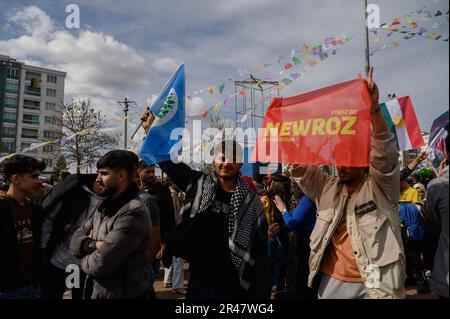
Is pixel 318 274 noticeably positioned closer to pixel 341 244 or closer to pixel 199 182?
pixel 341 244

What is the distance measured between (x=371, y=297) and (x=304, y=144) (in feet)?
3.84

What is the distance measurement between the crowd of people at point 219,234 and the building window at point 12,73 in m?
78.6

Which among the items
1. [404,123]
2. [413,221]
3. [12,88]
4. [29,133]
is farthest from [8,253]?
[12,88]

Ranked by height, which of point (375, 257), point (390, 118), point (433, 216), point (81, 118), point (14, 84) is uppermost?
point (14, 84)

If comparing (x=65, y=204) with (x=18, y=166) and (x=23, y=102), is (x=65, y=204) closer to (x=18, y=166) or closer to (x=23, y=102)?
(x=18, y=166)

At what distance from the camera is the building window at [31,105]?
2751 inches

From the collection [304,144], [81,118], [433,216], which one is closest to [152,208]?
[304,144]

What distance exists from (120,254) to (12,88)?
79417 mm

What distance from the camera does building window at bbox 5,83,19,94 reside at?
6769cm

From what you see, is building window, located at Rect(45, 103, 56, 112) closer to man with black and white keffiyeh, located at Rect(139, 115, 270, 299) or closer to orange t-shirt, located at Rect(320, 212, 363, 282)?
man with black and white keffiyeh, located at Rect(139, 115, 270, 299)

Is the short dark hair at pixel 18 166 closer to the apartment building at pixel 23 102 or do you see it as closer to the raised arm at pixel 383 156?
the raised arm at pixel 383 156

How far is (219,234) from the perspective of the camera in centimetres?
256

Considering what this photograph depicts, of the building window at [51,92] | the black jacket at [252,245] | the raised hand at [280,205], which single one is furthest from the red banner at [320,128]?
the building window at [51,92]

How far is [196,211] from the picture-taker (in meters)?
2.57
